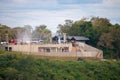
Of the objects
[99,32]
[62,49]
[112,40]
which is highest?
[99,32]

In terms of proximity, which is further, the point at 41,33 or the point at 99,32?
the point at 41,33

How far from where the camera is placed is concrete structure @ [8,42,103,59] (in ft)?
83.4

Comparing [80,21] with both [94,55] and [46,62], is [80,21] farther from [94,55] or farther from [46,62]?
[46,62]

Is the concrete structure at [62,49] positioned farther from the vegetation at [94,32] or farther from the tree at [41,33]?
the tree at [41,33]

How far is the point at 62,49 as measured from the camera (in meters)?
28.0

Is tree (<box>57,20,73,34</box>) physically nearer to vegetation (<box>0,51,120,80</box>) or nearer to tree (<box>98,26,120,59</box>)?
tree (<box>98,26,120,59</box>)

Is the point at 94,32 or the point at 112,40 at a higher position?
the point at 94,32

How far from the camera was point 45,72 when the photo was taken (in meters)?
19.3

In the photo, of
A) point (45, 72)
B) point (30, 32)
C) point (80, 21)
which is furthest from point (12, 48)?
point (30, 32)

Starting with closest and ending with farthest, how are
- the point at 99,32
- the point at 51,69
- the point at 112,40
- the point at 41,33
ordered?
the point at 51,69 → the point at 112,40 → the point at 99,32 → the point at 41,33

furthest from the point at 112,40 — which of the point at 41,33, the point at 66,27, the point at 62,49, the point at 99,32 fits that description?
the point at 41,33

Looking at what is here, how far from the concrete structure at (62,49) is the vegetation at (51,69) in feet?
8.45

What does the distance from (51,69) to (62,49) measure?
797cm

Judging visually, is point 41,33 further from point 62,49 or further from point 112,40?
point 112,40
